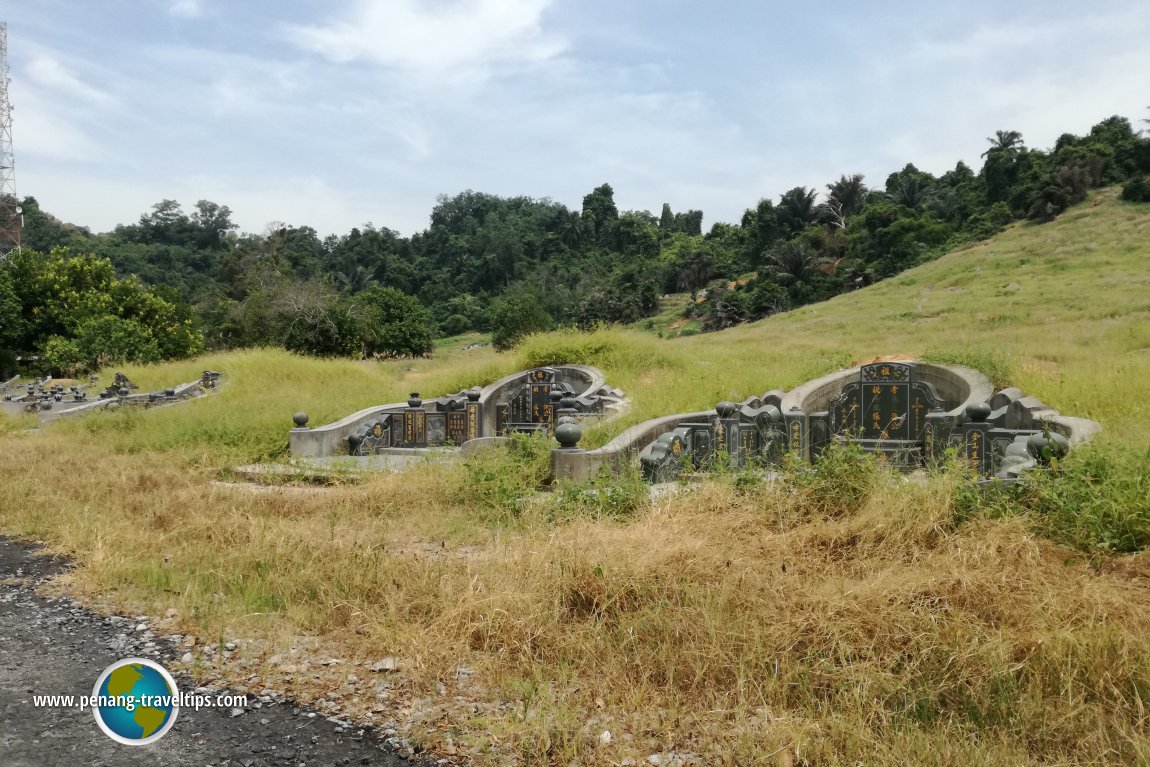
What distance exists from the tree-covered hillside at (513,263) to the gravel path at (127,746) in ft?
75.3

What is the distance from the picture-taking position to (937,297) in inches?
1223

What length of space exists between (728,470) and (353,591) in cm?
340

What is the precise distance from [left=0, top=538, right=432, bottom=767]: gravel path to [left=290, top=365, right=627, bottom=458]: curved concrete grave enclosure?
583 cm

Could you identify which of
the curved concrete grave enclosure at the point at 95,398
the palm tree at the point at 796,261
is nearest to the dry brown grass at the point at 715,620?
the curved concrete grave enclosure at the point at 95,398

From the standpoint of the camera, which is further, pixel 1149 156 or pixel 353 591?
pixel 1149 156

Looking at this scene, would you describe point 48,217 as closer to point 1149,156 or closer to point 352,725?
point 352,725

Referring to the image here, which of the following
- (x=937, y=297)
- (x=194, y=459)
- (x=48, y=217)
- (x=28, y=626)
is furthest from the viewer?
(x=48, y=217)

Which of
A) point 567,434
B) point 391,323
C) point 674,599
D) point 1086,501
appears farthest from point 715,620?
point 391,323

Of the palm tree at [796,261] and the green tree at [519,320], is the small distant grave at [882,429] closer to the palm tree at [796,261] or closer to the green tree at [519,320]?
the green tree at [519,320]

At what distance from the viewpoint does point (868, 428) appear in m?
10.4

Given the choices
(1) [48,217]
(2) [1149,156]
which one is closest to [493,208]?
(1) [48,217]

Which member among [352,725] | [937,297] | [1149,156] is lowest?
[352,725]

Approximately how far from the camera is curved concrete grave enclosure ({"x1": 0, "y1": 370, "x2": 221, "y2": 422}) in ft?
51.2

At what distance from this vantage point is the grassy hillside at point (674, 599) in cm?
321
